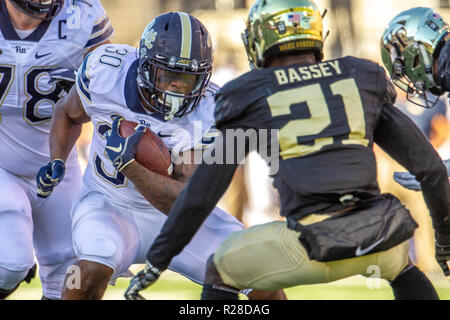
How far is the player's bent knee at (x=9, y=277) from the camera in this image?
12.5ft

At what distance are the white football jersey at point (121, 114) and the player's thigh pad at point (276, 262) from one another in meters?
1.07

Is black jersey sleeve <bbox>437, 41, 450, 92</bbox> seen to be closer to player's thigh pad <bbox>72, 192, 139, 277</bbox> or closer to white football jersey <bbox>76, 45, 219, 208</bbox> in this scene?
white football jersey <bbox>76, 45, 219, 208</bbox>

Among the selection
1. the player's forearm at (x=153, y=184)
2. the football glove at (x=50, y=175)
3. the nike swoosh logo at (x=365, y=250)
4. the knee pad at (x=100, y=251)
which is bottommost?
the knee pad at (x=100, y=251)

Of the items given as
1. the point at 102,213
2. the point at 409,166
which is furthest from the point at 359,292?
the point at 409,166

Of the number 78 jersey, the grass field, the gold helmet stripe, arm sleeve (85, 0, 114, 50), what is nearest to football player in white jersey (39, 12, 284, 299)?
the gold helmet stripe

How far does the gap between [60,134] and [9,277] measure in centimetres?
75

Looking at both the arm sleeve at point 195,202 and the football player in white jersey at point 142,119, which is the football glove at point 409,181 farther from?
the arm sleeve at point 195,202

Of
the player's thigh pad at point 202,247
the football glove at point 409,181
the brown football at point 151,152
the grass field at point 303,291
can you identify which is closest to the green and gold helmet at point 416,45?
the football glove at point 409,181

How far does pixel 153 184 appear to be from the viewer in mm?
3469

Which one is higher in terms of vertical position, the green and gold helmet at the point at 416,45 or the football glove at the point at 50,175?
the green and gold helmet at the point at 416,45

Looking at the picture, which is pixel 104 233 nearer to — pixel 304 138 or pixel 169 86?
pixel 169 86

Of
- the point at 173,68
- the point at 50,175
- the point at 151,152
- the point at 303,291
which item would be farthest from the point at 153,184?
the point at 303,291

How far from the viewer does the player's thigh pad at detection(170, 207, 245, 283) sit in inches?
147

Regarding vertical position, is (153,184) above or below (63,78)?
below
